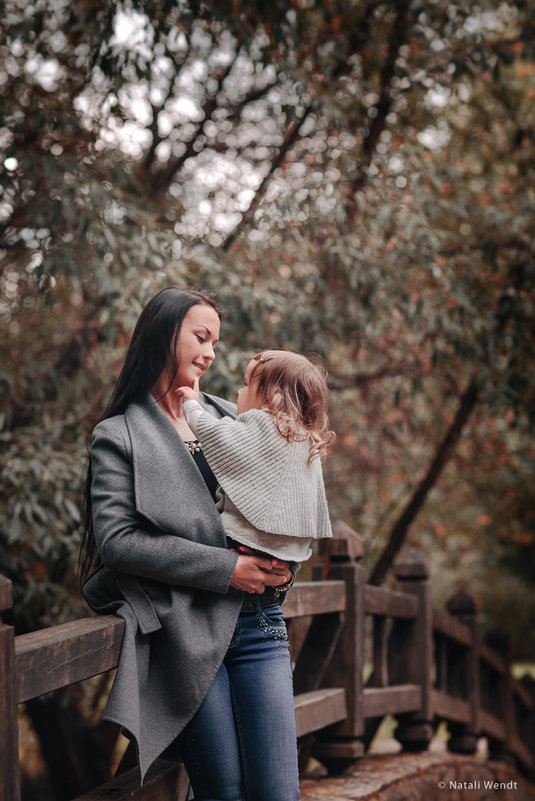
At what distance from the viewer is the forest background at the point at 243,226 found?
A: 424 centimetres

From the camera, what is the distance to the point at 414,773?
430 cm

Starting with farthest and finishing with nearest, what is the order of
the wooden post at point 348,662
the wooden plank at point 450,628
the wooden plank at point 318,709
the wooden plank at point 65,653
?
the wooden plank at point 450,628 → the wooden post at point 348,662 → the wooden plank at point 318,709 → the wooden plank at point 65,653

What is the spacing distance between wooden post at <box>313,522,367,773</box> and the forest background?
104cm

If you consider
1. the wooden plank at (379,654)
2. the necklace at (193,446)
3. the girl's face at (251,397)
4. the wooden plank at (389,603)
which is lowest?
the wooden plank at (379,654)

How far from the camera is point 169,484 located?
2076 millimetres

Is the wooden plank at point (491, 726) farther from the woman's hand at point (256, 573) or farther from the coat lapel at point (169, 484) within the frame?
the coat lapel at point (169, 484)

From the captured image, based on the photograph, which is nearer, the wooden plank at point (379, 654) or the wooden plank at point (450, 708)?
the wooden plank at point (379, 654)

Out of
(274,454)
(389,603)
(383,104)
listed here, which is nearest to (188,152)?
(383,104)

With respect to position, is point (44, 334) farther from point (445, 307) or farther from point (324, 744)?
point (324, 744)

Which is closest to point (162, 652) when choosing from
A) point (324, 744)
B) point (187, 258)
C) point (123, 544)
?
point (123, 544)

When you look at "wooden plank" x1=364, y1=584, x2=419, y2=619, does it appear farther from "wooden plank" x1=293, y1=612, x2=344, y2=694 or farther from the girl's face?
the girl's face

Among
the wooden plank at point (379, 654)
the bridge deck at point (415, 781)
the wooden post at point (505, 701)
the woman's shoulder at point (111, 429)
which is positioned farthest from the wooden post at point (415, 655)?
the woman's shoulder at point (111, 429)

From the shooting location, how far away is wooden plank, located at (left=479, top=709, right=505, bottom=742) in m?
6.27

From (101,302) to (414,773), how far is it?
11.1ft
